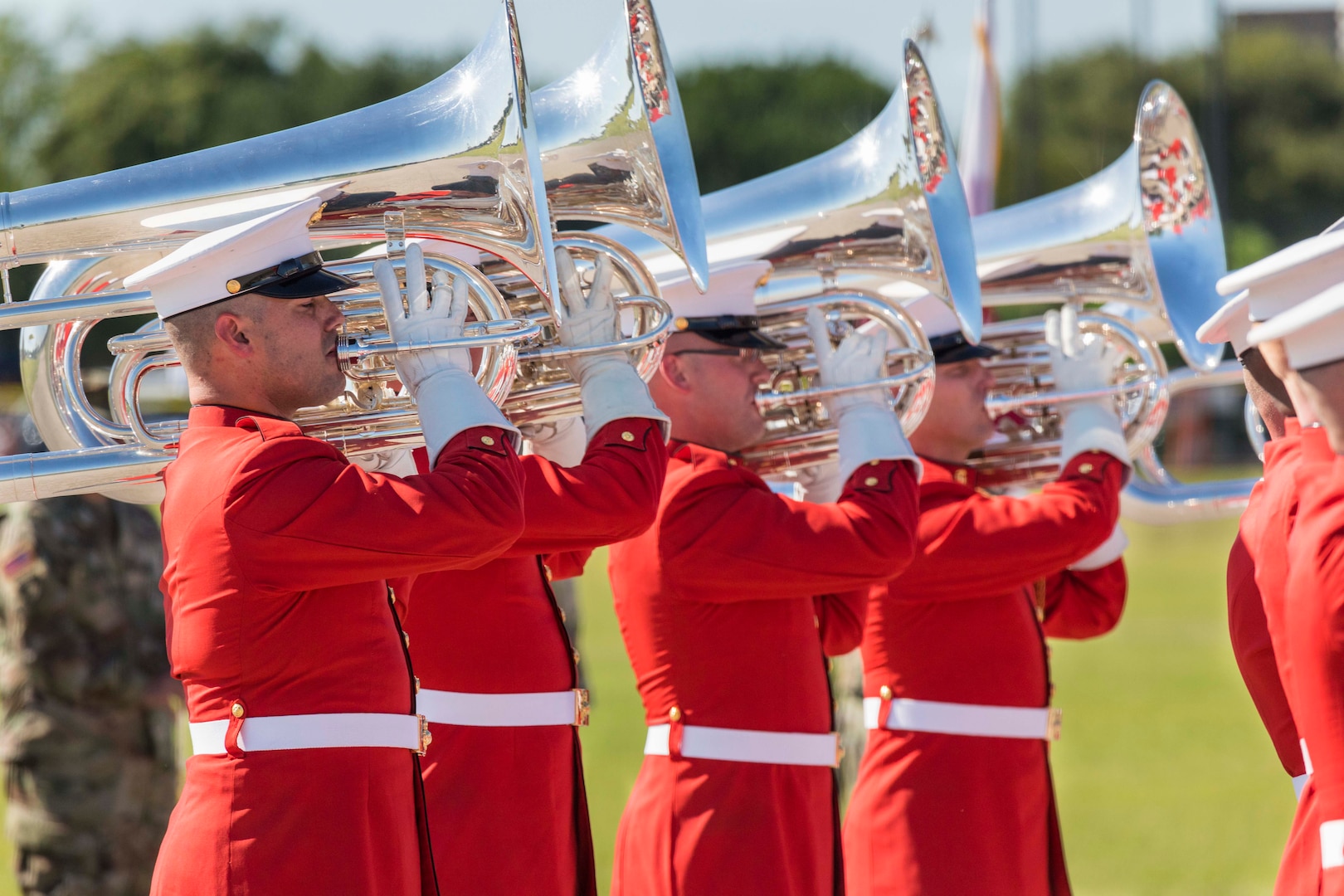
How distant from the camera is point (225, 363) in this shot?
129 inches

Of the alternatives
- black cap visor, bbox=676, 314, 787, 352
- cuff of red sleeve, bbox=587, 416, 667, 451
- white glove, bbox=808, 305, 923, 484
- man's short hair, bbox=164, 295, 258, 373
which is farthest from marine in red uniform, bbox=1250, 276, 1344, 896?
man's short hair, bbox=164, 295, 258, 373

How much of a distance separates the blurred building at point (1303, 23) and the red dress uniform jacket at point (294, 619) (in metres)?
56.9

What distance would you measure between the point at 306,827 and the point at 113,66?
57811 millimetres

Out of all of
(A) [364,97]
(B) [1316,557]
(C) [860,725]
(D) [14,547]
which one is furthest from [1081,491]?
(A) [364,97]

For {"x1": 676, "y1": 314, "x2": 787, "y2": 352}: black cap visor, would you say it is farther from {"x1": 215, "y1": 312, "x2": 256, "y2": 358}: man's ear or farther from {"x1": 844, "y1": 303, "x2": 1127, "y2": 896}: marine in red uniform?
{"x1": 215, "y1": 312, "x2": 256, "y2": 358}: man's ear

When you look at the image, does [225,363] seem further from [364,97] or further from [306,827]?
[364,97]

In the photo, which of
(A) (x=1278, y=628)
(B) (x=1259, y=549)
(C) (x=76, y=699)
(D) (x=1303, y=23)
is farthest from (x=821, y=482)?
(D) (x=1303, y=23)

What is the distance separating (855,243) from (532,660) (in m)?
1.43

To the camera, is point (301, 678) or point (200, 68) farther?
point (200, 68)

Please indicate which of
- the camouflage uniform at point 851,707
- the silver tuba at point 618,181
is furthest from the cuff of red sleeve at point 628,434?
the camouflage uniform at point 851,707

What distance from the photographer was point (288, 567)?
10.1ft

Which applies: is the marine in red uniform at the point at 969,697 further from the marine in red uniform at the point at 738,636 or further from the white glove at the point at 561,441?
the white glove at the point at 561,441

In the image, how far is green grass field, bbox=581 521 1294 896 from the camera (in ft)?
26.8

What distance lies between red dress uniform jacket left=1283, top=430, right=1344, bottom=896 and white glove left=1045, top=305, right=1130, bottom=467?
193 centimetres
